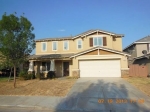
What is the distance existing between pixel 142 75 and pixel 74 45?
429 inches

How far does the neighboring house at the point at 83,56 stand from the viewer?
1805 cm

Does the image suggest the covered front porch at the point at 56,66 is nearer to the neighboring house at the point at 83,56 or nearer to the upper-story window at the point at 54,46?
the neighboring house at the point at 83,56

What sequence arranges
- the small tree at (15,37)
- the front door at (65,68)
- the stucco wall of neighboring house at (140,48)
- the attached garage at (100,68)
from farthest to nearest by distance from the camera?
the stucco wall of neighboring house at (140,48)
the front door at (65,68)
the attached garage at (100,68)
the small tree at (15,37)

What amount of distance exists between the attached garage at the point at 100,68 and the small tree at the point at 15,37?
806 cm

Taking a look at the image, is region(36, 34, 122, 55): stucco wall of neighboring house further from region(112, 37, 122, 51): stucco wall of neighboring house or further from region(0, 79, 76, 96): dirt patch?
region(0, 79, 76, 96): dirt patch

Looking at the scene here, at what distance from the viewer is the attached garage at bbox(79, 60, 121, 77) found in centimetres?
1797

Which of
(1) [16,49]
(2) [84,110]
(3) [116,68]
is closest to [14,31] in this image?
(1) [16,49]

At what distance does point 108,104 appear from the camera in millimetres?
7449

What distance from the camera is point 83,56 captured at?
1856cm

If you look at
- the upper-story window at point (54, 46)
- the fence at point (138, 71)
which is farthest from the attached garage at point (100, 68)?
the upper-story window at point (54, 46)

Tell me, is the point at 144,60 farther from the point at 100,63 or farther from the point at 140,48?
the point at 100,63

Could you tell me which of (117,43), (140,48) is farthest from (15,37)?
(140,48)

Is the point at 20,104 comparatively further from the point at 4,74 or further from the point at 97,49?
the point at 4,74

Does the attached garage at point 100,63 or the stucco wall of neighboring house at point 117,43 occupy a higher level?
the stucco wall of neighboring house at point 117,43
